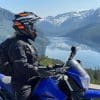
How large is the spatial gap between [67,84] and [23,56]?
0.74m

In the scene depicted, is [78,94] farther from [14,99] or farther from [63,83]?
[14,99]

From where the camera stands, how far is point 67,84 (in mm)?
7438

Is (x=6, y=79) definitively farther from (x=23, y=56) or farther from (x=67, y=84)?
(x=67, y=84)

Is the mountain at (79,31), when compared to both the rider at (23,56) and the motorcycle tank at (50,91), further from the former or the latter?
the motorcycle tank at (50,91)

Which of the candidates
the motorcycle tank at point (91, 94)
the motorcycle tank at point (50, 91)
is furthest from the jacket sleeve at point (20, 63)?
the motorcycle tank at point (91, 94)

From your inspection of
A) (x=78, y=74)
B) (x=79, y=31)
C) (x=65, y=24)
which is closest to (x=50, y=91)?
(x=78, y=74)

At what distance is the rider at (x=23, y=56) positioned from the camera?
743cm

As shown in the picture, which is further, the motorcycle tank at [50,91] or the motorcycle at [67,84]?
the motorcycle tank at [50,91]

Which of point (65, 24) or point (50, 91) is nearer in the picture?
point (50, 91)

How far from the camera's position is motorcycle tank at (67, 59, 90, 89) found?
734 cm

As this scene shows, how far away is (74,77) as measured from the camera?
7402mm

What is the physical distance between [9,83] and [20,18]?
1.00 meters

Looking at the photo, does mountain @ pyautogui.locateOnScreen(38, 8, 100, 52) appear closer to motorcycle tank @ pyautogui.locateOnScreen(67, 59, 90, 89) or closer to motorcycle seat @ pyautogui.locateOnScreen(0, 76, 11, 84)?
motorcycle seat @ pyautogui.locateOnScreen(0, 76, 11, 84)

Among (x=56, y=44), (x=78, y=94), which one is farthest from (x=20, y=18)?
(x=56, y=44)
